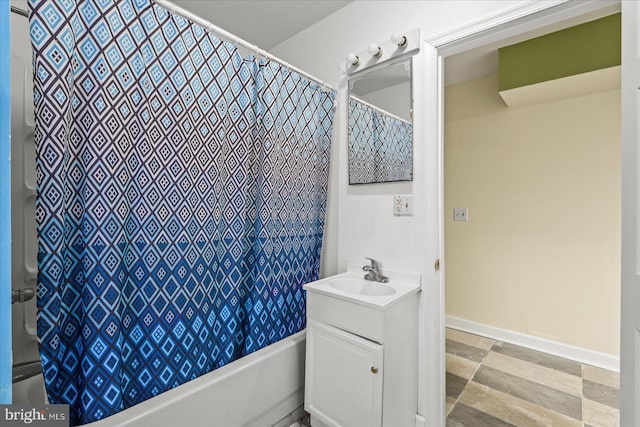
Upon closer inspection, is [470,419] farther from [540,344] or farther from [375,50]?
[375,50]

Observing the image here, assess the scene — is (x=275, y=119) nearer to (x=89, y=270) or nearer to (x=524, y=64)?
(x=89, y=270)

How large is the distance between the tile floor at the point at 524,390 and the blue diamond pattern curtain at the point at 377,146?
A: 5.00 feet

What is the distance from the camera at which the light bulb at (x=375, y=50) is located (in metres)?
1.70

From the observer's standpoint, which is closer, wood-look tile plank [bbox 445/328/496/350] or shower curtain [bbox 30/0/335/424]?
shower curtain [bbox 30/0/335/424]

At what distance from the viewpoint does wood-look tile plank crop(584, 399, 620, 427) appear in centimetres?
169

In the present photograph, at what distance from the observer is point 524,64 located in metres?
2.38

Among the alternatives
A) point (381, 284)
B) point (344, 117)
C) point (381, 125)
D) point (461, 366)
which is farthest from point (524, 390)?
point (344, 117)

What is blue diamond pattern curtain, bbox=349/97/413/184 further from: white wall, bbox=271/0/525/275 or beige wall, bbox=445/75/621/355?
beige wall, bbox=445/75/621/355

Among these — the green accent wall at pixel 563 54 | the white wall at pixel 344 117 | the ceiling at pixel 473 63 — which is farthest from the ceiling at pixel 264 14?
the green accent wall at pixel 563 54

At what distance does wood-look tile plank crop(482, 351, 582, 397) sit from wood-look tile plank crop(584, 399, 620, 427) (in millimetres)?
129

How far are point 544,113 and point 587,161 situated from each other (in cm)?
54

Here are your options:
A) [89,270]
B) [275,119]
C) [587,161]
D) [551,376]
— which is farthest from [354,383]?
[587,161]

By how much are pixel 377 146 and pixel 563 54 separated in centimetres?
172

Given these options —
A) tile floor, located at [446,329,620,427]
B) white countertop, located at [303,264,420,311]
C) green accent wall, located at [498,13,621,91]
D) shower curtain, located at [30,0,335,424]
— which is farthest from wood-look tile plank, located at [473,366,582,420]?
green accent wall, located at [498,13,621,91]
